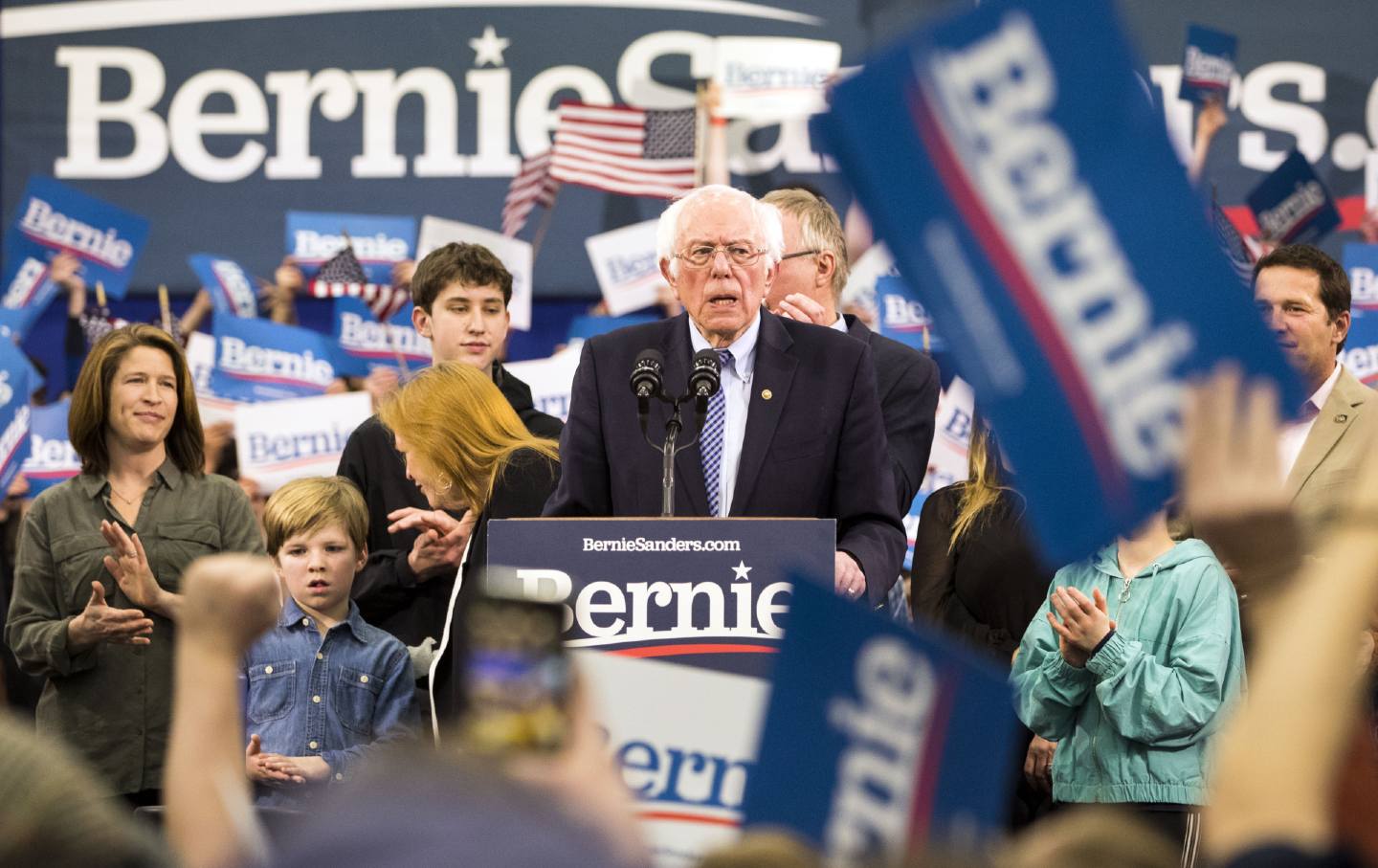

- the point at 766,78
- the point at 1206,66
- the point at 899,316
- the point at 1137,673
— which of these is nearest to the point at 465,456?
the point at 1137,673

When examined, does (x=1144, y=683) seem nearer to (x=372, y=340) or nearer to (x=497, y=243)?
(x=497, y=243)

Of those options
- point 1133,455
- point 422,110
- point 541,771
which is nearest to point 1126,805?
point 1133,455

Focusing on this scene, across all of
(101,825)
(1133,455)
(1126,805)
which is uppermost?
(1133,455)

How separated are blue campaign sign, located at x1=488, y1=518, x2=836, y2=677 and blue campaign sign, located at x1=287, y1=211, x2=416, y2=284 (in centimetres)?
672

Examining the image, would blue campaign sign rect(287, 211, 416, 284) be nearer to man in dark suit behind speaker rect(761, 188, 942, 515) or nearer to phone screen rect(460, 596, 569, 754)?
man in dark suit behind speaker rect(761, 188, 942, 515)

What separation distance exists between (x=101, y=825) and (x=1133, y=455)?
3.58 ft

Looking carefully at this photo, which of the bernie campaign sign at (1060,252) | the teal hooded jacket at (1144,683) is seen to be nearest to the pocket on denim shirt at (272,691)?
the teal hooded jacket at (1144,683)

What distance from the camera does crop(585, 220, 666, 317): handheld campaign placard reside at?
31.1ft

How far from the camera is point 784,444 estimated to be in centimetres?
408

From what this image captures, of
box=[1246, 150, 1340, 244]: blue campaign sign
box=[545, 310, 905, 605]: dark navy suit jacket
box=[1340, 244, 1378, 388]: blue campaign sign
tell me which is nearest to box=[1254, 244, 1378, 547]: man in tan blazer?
box=[545, 310, 905, 605]: dark navy suit jacket

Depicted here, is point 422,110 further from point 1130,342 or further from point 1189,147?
point 1130,342

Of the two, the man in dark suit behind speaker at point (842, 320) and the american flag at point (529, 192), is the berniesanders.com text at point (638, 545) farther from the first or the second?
the american flag at point (529, 192)

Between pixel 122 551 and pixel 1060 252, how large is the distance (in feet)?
10.8

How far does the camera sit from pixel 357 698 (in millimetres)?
4516
